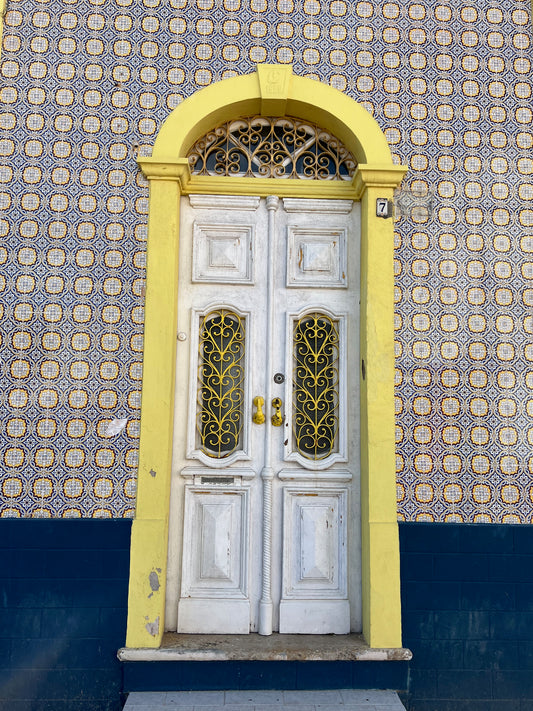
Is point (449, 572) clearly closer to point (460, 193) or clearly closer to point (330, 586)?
point (330, 586)

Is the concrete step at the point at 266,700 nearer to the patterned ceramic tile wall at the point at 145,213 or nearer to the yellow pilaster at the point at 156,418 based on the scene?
the yellow pilaster at the point at 156,418

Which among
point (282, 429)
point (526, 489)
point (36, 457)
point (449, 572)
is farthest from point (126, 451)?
point (526, 489)

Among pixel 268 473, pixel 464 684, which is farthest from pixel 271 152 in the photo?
pixel 464 684

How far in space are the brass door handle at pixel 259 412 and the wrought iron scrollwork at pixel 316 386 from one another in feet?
0.74

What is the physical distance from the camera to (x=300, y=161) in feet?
14.0

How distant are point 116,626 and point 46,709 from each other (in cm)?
63

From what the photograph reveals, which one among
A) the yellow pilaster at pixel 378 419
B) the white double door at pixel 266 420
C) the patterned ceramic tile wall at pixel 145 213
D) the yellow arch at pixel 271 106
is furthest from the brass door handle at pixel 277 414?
the yellow arch at pixel 271 106

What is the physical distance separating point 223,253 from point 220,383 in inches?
35.0

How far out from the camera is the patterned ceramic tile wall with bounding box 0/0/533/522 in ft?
12.5

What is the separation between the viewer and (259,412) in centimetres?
394

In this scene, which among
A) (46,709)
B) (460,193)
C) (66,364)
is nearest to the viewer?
(46,709)

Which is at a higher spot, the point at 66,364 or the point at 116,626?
the point at 66,364

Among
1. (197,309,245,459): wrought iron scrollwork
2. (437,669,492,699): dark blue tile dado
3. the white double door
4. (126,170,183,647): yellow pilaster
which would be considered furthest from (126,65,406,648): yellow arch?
(437,669,492,699): dark blue tile dado

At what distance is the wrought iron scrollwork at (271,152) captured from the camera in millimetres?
4230
